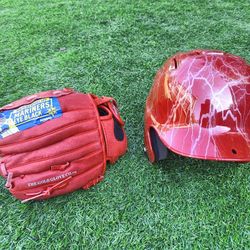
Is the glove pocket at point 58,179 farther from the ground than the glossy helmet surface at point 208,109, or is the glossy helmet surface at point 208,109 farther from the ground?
the glossy helmet surface at point 208,109

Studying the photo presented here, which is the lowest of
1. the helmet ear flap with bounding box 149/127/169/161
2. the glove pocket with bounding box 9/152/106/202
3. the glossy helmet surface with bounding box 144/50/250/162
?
the helmet ear flap with bounding box 149/127/169/161

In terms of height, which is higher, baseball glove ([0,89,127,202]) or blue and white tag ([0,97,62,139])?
blue and white tag ([0,97,62,139])

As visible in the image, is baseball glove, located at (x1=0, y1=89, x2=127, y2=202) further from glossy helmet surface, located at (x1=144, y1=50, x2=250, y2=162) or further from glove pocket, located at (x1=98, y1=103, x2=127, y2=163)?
glossy helmet surface, located at (x1=144, y1=50, x2=250, y2=162)

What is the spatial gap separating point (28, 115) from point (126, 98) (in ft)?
1.87

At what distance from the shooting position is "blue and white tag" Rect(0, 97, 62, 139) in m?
1.06

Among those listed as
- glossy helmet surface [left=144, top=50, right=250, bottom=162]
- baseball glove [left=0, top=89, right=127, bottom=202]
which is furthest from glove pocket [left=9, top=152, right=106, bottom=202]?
glossy helmet surface [left=144, top=50, right=250, bottom=162]

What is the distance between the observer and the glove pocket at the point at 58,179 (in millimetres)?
1068

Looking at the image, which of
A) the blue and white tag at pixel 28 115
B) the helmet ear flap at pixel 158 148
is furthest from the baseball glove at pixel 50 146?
the helmet ear flap at pixel 158 148

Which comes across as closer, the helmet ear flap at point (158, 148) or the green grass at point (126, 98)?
the green grass at point (126, 98)

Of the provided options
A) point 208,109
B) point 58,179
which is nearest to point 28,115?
point 58,179

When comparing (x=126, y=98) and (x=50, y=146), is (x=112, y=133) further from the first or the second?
(x=126, y=98)

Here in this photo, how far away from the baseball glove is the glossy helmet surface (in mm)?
255

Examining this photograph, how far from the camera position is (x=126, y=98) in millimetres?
1537

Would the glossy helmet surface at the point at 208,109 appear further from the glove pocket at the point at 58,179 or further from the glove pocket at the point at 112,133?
the glove pocket at the point at 58,179
